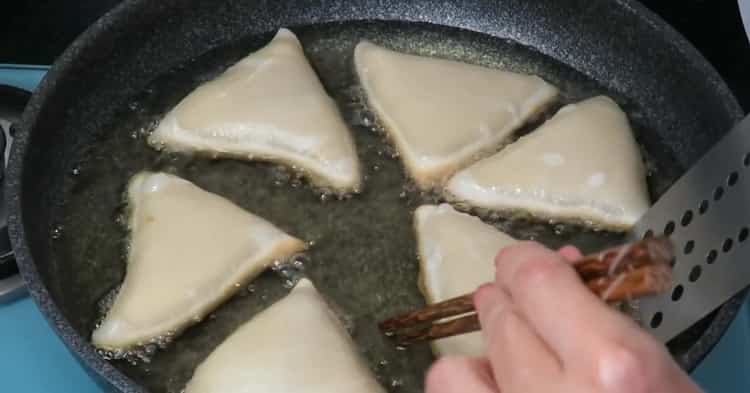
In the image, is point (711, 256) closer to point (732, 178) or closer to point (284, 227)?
point (732, 178)

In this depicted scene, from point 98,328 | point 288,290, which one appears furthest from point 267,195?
point 98,328

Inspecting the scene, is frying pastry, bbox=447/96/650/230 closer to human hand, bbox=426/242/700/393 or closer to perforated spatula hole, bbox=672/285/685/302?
perforated spatula hole, bbox=672/285/685/302

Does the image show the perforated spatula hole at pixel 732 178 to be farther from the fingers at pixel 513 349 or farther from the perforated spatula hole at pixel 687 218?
the fingers at pixel 513 349

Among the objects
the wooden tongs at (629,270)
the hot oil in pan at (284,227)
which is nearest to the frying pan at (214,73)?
the hot oil in pan at (284,227)

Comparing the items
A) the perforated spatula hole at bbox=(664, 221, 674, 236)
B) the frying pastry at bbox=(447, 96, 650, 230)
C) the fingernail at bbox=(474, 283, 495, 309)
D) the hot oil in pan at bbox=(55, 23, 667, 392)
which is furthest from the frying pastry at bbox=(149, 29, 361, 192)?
the fingernail at bbox=(474, 283, 495, 309)

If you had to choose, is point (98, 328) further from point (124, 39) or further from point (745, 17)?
point (745, 17)

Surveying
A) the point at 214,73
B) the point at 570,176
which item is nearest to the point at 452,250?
the point at 570,176
